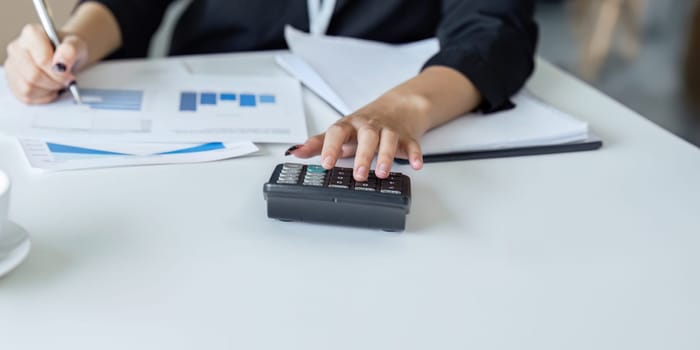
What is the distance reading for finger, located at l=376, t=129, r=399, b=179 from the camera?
0.58m

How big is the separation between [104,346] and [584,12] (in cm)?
342

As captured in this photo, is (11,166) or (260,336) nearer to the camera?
(260,336)

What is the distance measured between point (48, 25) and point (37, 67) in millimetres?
53

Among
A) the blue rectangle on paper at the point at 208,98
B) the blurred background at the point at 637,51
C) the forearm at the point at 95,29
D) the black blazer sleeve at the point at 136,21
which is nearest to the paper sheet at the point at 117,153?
the blue rectangle on paper at the point at 208,98

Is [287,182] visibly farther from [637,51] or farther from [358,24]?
[637,51]

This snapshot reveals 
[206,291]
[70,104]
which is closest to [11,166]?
[70,104]

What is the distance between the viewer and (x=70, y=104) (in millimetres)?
754

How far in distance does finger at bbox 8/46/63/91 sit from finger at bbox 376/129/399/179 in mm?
355

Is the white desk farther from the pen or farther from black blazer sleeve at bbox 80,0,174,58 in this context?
black blazer sleeve at bbox 80,0,174,58

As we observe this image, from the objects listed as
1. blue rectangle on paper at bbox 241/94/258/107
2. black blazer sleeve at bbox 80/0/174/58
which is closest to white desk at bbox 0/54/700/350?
blue rectangle on paper at bbox 241/94/258/107

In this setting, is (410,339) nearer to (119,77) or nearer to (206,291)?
(206,291)

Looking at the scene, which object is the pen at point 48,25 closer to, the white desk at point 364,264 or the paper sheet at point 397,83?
the white desk at point 364,264

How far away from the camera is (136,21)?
1.03 meters

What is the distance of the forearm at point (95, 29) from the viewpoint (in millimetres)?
876
